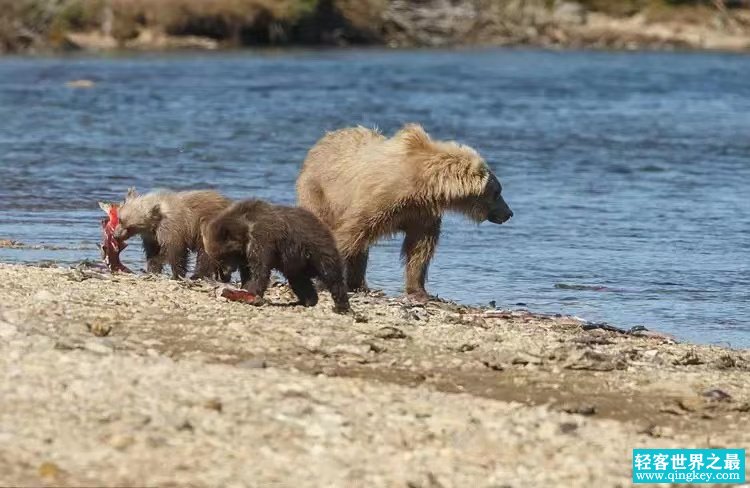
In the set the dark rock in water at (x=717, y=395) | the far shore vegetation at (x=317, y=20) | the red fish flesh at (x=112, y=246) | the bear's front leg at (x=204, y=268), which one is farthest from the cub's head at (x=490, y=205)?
the far shore vegetation at (x=317, y=20)

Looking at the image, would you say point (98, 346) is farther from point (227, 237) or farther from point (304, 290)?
point (304, 290)

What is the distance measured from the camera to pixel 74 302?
31.2 ft

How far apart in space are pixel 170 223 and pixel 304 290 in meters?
1.83

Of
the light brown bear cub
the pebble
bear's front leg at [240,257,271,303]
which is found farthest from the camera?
the light brown bear cub

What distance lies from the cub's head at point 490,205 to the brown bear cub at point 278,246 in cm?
210

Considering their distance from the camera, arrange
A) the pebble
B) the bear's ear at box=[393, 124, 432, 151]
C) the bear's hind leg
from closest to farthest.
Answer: the pebble < the bear's hind leg < the bear's ear at box=[393, 124, 432, 151]

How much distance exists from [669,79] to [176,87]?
13.6 m

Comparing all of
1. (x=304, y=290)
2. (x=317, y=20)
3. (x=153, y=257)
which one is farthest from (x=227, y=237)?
(x=317, y=20)

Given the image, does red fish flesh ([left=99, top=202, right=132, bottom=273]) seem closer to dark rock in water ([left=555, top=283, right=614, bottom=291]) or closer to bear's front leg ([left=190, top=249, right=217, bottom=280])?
bear's front leg ([left=190, top=249, right=217, bottom=280])

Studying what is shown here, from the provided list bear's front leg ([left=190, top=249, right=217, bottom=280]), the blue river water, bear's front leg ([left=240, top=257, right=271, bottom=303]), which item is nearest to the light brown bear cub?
the blue river water

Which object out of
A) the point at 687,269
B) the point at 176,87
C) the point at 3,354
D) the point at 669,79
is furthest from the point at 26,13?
the point at 3,354

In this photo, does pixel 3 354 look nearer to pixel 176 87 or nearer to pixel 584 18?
pixel 176 87

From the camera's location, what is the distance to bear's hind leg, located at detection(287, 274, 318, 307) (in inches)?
411

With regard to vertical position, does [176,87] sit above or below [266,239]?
below
